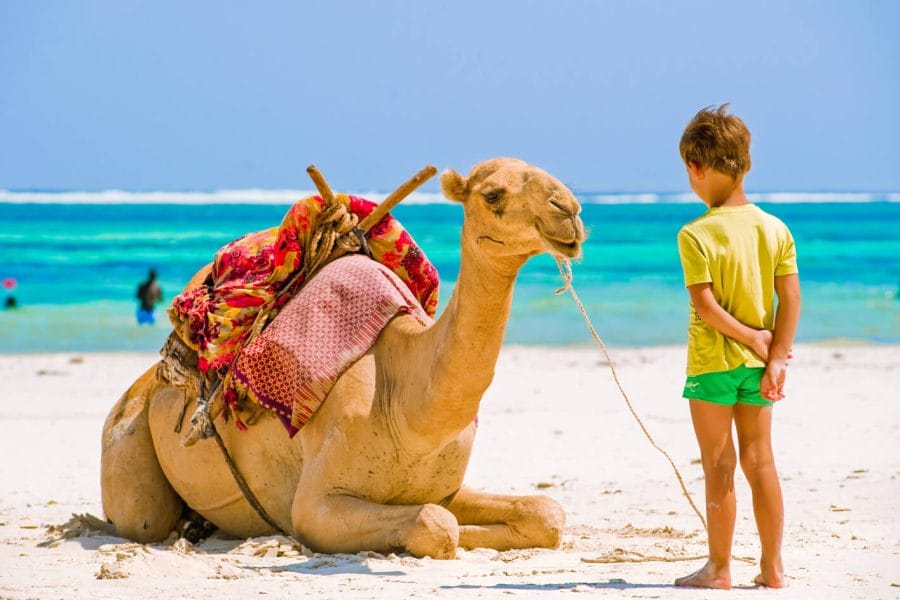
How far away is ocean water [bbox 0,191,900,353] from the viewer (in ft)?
67.0

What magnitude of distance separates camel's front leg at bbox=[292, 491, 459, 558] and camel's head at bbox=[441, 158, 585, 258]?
4.03 ft

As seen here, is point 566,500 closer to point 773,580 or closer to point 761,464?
point 773,580

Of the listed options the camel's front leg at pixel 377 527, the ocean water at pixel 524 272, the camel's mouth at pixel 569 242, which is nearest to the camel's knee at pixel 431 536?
the camel's front leg at pixel 377 527

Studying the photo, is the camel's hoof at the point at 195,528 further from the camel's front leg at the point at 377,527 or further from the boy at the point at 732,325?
the boy at the point at 732,325

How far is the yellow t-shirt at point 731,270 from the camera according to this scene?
4633mm

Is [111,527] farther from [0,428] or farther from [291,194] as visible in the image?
[291,194]

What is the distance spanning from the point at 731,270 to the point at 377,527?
1.85 meters

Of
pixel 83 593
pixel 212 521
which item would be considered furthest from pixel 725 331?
pixel 212 521

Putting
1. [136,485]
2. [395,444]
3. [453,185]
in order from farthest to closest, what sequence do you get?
[136,485], [395,444], [453,185]

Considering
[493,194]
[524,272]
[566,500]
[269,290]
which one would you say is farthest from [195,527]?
[524,272]

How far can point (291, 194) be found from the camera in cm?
11212

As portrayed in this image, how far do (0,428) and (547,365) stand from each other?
20.8 feet

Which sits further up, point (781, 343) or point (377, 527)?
point (781, 343)

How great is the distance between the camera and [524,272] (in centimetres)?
3419
